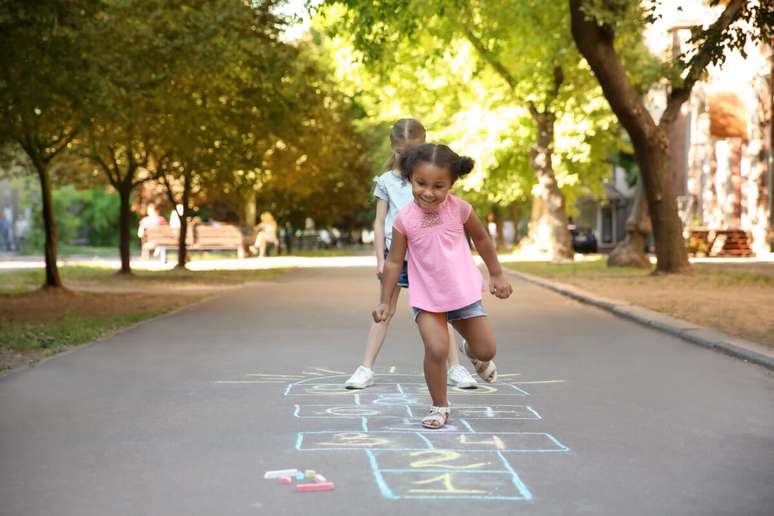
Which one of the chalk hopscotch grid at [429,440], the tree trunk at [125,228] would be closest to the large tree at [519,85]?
the tree trunk at [125,228]

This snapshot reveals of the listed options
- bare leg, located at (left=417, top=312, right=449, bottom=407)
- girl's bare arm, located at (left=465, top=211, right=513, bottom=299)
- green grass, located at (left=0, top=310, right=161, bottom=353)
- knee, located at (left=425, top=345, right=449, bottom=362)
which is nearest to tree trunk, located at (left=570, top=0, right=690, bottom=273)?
green grass, located at (left=0, top=310, right=161, bottom=353)

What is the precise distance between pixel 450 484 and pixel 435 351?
1545 mm

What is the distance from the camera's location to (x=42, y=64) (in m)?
15.8

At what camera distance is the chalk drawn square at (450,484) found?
209 inches

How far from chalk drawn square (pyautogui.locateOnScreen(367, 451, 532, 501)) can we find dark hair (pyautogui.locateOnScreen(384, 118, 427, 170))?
3022 millimetres

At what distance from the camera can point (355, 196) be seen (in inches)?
2290

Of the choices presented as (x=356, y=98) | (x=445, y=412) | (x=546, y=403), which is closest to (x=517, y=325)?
(x=546, y=403)

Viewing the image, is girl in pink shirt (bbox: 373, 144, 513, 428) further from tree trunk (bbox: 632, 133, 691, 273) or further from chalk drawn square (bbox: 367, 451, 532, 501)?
tree trunk (bbox: 632, 133, 691, 273)

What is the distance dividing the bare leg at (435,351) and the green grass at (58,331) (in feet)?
18.3

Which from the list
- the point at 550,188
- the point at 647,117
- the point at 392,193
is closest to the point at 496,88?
the point at 550,188

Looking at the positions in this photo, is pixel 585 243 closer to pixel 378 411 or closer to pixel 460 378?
→ pixel 460 378

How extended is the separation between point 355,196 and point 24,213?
24925 millimetres

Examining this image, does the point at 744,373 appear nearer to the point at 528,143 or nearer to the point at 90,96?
the point at 90,96

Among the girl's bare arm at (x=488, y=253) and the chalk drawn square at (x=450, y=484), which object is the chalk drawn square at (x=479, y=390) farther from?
the chalk drawn square at (x=450, y=484)
